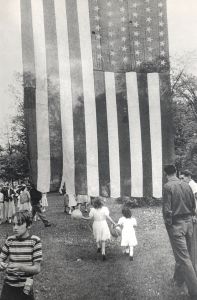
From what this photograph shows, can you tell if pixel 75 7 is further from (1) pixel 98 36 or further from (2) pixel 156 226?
(2) pixel 156 226

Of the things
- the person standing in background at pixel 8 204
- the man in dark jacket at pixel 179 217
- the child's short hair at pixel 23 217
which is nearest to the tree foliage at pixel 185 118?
the person standing in background at pixel 8 204

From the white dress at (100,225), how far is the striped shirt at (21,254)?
201 inches

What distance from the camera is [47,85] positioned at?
19.3 ft

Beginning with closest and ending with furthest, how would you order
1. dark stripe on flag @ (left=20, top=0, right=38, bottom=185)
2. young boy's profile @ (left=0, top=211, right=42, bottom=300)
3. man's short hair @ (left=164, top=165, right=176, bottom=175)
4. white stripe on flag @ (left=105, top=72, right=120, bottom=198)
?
young boy's profile @ (left=0, top=211, right=42, bottom=300)
dark stripe on flag @ (left=20, top=0, right=38, bottom=185)
white stripe on flag @ (left=105, top=72, right=120, bottom=198)
man's short hair @ (left=164, top=165, right=176, bottom=175)

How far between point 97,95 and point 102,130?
1.52 feet

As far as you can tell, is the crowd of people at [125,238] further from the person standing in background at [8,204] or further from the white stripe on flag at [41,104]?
the person standing in background at [8,204]

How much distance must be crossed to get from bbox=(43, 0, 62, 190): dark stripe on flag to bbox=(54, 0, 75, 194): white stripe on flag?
52 mm

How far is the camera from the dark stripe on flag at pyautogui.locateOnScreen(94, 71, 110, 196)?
6.16m

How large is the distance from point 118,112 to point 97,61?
29.1 inches

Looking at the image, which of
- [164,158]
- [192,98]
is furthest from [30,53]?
[192,98]

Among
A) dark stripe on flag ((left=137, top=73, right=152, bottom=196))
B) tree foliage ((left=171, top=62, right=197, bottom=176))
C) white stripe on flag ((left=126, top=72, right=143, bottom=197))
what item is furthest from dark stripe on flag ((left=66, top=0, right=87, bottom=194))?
tree foliage ((left=171, top=62, right=197, bottom=176))

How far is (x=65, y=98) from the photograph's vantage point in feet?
19.3

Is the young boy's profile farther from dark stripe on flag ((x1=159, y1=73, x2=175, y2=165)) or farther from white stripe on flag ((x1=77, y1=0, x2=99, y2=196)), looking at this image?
dark stripe on flag ((x1=159, y1=73, x2=175, y2=165))

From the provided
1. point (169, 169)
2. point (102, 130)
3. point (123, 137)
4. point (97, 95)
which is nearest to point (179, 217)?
point (169, 169)
